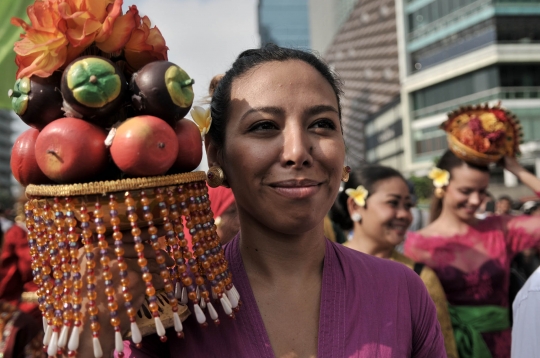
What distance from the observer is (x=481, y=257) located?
3736 millimetres

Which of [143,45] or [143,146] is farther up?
[143,45]

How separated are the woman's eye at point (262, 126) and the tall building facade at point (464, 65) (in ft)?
98.2

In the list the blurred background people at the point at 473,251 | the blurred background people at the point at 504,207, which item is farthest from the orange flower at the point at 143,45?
the blurred background people at the point at 504,207

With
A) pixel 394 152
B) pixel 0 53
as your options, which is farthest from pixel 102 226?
pixel 394 152

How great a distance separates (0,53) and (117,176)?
4.51ft

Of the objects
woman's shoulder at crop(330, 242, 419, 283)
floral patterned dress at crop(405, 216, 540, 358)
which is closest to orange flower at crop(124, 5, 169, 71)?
woman's shoulder at crop(330, 242, 419, 283)

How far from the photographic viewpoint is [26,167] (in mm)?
1193

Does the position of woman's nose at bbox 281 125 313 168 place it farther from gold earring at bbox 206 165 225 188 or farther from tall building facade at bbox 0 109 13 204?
tall building facade at bbox 0 109 13 204

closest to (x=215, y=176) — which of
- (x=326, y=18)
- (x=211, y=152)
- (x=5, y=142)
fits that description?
(x=211, y=152)

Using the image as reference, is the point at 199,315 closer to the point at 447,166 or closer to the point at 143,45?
the point at 143,45

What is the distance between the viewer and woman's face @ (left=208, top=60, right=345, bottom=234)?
142cm

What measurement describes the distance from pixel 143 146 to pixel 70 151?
147 millimetres

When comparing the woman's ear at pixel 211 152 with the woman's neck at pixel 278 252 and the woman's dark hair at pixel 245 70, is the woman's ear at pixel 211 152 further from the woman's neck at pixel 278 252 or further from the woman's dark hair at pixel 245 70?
the woman's neck at pixel 278 252

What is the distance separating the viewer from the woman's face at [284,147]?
55.8 inches
